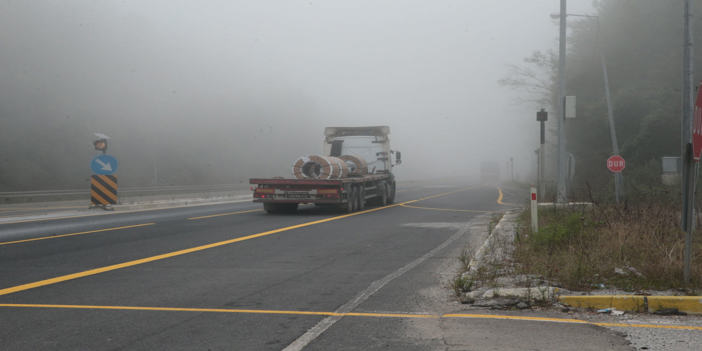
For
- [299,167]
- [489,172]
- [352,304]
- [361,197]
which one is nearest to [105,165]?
[299,167]

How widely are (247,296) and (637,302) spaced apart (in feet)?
12.9

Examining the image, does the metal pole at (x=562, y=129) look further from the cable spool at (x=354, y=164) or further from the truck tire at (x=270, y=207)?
the truck tire at (x=270, y=207)

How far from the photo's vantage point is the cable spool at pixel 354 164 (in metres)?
21.9

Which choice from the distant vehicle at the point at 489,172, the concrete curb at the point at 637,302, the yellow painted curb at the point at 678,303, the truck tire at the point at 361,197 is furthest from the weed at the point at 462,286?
the distant vehicle at the point at 489,172

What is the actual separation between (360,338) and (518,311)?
182 cm

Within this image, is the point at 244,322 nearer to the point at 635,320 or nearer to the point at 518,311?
the point at 518,311

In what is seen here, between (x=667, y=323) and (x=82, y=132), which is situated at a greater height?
(x=82, y=132)

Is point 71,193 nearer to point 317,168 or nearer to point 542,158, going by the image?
point 317,168

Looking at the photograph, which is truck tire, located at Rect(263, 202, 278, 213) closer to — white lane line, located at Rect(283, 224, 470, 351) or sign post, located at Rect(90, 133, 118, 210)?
sign post, located at Rect(90, 133, 118, 210)

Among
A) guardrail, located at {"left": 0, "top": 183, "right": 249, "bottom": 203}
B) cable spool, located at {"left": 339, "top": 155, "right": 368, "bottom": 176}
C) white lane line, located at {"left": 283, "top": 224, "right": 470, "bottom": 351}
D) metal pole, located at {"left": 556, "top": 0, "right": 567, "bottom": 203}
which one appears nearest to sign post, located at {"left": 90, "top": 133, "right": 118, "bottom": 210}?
cable spool, located at {"left": 339, "top": 155, "right": 368, "bottom": 176}

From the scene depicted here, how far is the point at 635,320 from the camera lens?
18.1ft

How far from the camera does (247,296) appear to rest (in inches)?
259

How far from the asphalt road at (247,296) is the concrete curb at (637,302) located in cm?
54

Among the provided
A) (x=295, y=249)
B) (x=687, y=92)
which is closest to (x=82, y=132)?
(x=295, y=249)
